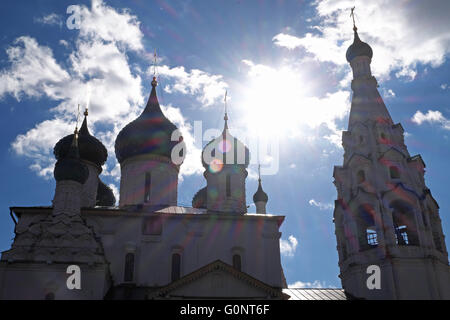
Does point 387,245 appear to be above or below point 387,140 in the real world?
below

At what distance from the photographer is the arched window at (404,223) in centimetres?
1809

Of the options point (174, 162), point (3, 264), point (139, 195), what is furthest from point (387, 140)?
point (3, 264)

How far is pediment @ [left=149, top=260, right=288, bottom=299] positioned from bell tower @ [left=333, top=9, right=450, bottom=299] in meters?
3.89

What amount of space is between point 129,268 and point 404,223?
1004cm

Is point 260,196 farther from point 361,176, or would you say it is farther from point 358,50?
point 358,50

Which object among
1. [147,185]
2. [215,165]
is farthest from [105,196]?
[215,165]

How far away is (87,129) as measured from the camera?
2250 centimetres

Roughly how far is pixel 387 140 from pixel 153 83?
36.2 feet

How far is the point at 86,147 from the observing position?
71.1 feet

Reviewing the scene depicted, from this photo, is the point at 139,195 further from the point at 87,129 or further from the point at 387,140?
the point at 387,140

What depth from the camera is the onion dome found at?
21953 millimetres

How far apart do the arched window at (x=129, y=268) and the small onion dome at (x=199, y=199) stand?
831 cm

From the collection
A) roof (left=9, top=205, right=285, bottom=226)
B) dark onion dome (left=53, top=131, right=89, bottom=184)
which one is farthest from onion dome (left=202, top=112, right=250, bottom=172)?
dark onion dome (left=53, top=131, right=89, bottom=184)
